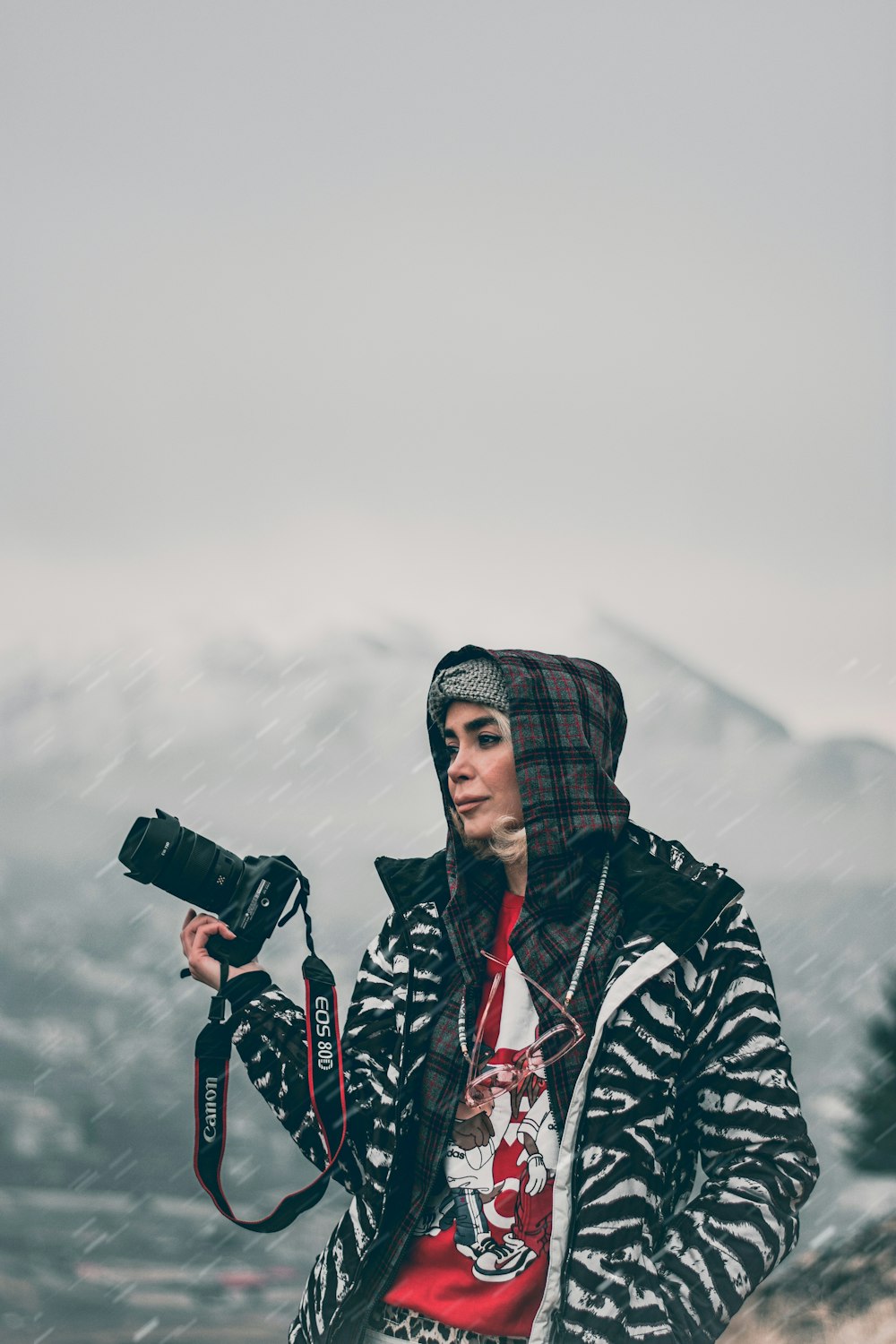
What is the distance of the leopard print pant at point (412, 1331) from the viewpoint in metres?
1.34

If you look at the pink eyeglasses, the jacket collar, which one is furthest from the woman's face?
the pink eyeglasses

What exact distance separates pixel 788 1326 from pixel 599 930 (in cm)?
139

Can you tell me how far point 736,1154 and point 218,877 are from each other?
0.75 metres

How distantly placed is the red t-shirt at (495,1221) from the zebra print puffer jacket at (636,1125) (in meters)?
0.03

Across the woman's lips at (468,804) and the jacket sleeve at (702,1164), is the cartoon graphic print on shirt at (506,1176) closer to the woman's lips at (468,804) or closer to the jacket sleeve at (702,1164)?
the jacket sleeve at (702,1164)

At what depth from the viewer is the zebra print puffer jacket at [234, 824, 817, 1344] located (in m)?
1.30

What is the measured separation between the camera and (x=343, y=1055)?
62.0 inches

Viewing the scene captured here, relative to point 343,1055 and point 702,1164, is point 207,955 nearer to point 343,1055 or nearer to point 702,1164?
point 343,1055

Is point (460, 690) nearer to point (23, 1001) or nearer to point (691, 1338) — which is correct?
point (691, 1338)

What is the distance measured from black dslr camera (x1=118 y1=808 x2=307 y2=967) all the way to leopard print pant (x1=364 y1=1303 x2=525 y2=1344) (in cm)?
48

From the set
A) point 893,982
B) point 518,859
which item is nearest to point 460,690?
point 518,859

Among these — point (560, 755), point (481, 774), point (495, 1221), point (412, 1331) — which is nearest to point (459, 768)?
point (481, 774)

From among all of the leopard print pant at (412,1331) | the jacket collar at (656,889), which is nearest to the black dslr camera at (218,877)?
the jacket collar at (656,889)

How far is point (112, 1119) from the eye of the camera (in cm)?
252
